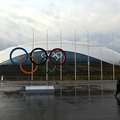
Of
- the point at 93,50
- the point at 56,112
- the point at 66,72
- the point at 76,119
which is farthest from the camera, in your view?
the point at 93,50

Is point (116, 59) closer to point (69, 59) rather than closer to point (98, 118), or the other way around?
point (69, 59)

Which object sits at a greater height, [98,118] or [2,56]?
[2,56]

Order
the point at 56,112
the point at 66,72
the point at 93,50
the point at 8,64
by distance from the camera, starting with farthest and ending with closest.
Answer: the point at 93,50, the point at 8,64, the point at 66,72, the point at 56,112

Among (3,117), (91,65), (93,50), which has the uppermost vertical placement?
(93,50)

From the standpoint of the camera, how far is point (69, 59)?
211ft

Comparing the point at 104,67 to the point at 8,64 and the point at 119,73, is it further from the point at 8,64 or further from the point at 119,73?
the point at 8,64

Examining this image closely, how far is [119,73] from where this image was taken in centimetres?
6019

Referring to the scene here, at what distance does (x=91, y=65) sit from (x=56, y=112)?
52.6 meters

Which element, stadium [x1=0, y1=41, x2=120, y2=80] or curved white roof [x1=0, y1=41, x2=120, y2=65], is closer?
stadium [x1=0, y1=41, x2=120, y2=80]

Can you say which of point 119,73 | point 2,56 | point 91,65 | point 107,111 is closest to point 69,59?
point 91,65

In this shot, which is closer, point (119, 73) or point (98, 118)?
point (98, 118)

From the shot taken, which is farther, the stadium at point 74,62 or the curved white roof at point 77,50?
the curved white roof at point 77,50

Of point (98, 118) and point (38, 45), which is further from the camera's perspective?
point (38, 45)

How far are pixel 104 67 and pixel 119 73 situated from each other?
4687 millimetres
